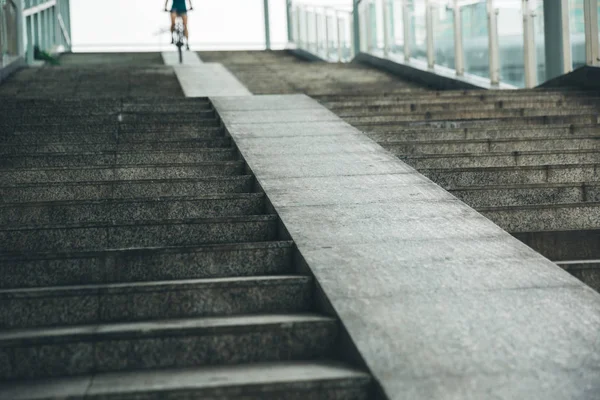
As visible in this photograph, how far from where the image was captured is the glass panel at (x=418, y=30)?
13.8m

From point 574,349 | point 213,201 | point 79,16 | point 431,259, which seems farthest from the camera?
point 79,16

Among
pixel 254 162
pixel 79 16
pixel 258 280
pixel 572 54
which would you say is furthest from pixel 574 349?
pixel 79 16

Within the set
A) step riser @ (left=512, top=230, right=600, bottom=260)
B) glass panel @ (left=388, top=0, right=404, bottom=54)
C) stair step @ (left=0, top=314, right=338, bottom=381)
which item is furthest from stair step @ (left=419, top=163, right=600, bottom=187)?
glass panel @ (left=388, top=0, right=404, bottom=54)

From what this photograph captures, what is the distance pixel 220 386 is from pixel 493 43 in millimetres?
9333

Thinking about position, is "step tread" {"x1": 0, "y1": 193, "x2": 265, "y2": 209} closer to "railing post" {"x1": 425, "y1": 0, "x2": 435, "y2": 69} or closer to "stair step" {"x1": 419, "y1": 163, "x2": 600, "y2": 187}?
"stair step" {"x1": 419, "y1": 163, "x2": 600, "y2": 187}

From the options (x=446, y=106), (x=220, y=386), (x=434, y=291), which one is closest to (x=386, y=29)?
(x=446, y=106)

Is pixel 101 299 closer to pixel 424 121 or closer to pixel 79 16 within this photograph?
pixel 424 121

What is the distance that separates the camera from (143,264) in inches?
169

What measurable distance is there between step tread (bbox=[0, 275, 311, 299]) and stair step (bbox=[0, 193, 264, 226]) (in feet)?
3.58

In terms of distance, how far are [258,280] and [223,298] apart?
0.18m

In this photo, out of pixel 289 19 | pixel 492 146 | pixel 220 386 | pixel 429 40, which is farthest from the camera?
pixel 289 19

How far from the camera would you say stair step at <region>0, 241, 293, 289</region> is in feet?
13.8

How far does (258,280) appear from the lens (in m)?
4.04

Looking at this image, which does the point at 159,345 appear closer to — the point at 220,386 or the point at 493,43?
the point at 220,386
